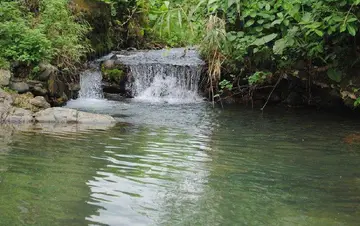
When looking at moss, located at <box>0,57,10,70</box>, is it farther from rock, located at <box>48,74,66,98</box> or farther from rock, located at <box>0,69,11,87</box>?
rock, located at <box>48,74,66,98</box>

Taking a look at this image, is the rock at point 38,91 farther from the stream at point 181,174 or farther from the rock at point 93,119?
the stream at point 181,174

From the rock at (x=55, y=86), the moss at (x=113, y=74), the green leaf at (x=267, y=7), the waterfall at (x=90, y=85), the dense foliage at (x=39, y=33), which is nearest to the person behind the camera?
the green leaf at (x=267, y=7)

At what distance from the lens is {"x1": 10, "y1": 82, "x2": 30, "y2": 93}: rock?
36.8 feet

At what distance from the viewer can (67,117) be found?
381 inches

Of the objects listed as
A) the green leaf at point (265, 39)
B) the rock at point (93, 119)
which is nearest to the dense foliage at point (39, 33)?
the rock at point (93, 119)

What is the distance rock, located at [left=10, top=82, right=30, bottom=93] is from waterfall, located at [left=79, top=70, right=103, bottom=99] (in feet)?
10.6

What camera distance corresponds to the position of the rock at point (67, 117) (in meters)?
Answer: 9.60

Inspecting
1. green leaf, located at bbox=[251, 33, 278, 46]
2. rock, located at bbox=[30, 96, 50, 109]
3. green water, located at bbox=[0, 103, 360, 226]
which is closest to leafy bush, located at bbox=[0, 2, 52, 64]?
rock, located at bbox=[30, 96, 50, 109]

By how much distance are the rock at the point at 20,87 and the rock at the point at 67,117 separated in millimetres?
1747

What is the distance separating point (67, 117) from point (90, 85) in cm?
538

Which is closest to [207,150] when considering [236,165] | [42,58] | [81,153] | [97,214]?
[236,165]

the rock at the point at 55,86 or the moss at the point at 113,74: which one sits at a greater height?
the moss at the point at 113,74

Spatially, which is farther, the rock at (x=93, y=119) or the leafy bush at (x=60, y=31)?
the leafy bush at (x=60, y=31)

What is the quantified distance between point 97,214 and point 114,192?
2.16 feet
